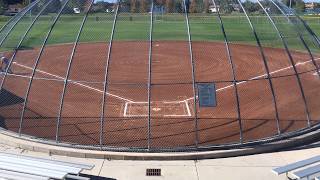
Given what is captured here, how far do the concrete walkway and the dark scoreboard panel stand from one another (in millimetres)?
2223

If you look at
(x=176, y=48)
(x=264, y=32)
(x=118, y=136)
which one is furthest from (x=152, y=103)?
(x=264, y=32)

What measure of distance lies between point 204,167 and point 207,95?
3.03 metres

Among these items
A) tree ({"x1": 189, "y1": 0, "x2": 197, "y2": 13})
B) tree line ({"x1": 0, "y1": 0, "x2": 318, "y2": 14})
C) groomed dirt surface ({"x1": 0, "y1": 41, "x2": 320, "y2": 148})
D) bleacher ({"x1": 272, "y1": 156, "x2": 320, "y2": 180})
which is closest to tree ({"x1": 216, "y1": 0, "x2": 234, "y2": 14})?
tree line ({"x1": 0, "y1": 0, "x2": 318, "y2": 14})

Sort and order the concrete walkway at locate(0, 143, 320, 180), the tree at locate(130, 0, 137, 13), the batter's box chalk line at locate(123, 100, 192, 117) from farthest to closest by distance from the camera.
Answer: the batter's box chalk line at locate(123, 100, 192, 117) → the tree at locate(130, 0, 137, 13) → the concrete walkway at locate(0, 143, 320, 180)

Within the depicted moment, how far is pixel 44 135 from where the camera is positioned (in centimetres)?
1516

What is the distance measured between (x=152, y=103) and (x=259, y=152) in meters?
6.66

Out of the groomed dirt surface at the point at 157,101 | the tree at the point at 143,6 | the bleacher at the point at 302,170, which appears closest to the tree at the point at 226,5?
the tree at the point at 143,6

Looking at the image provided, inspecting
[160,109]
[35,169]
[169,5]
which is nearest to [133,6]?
[169,5]

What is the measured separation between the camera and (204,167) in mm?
12805

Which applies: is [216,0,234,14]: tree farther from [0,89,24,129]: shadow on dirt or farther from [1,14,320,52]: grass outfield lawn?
[1,14,320,52]: grass outfield lawn

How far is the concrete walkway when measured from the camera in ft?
40.2

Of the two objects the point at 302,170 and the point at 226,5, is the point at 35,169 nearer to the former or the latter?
the point at 302,170

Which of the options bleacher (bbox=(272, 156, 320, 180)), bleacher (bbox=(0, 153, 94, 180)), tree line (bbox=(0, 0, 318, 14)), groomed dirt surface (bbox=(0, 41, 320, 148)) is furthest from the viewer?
tree line (bbox=(0, 0, 318, 14))

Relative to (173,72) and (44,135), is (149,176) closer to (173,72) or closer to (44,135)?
(44,135)
